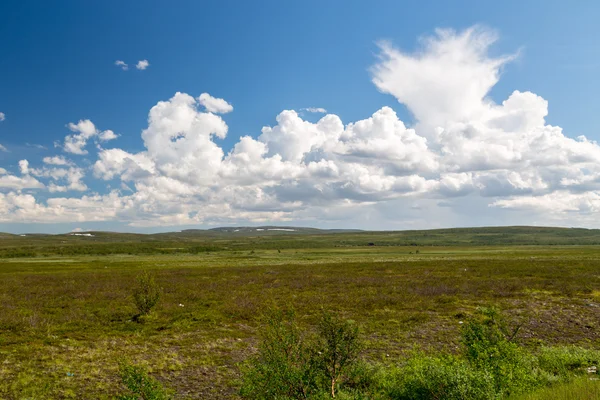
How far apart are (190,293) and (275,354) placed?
1082 inches

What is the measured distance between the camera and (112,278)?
4853 centimetres

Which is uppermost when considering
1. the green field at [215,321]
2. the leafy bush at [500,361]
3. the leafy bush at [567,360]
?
the leafy bush at [500,361]

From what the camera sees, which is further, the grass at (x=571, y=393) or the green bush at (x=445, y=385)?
the green bush at (x=445, y=385)

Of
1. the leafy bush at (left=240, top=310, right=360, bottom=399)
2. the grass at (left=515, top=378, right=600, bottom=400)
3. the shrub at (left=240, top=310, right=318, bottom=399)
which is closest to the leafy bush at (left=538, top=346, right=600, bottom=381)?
the grass at (left=515, top=378, right=600, bottom=400)

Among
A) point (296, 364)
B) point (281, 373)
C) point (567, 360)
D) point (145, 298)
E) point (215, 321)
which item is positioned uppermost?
point (281, 373)

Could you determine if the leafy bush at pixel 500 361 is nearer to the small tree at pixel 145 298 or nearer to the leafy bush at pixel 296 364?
the leafy bush at pixel 296 364

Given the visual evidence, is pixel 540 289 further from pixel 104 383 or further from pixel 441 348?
pixel 104 383

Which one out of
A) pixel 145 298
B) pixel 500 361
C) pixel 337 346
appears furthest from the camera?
pixel 145 298

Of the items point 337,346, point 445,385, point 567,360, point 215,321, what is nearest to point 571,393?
point 445,385

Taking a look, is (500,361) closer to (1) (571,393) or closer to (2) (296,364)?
(1) (571,393)

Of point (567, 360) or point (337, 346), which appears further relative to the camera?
point (567, 360)

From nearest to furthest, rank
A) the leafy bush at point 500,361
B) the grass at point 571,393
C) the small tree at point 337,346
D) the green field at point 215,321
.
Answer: the grass at point 571,393
the leafy bush at point 500,361
the small tree at point 337,346
the green field at point 215,321

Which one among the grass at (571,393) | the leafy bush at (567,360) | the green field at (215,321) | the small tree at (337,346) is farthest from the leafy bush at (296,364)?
the leafy bush at (567,360)

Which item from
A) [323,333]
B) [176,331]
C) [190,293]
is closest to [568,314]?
[323,333]
